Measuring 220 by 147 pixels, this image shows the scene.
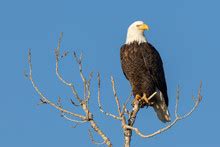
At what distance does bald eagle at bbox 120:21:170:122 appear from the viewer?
389 inches

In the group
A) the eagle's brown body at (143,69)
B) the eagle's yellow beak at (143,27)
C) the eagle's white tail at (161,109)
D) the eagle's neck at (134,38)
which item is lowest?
the eagle's white tail at (161,109)

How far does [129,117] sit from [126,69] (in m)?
2.87

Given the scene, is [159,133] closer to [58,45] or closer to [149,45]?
[58,45]

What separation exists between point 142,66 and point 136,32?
60 cm

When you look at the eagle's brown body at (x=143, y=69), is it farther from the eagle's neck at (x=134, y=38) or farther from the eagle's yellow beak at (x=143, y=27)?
the eagle's yellow beak at (x=143, y=27)

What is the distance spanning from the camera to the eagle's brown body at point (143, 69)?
9.88m

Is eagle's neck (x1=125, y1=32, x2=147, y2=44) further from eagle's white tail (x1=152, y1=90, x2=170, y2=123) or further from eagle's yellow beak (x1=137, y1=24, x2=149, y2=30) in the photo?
eagle's white tail (x1=152, y1=90, x2=170, y2=123)

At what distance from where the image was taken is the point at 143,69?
9.97 meters

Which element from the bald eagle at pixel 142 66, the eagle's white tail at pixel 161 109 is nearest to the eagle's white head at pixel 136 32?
the bald eagle at pixel 142 66

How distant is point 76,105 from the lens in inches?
269

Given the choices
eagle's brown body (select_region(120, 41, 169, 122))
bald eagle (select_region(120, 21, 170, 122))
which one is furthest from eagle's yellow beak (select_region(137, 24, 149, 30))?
eagle's brown body (select_region(120, 41, 169, 122))

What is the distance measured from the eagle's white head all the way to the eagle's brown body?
9 cm

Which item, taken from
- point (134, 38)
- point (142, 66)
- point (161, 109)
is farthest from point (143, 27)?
point (161, 109)

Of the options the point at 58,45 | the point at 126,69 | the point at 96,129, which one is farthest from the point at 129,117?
the point at 126,69
